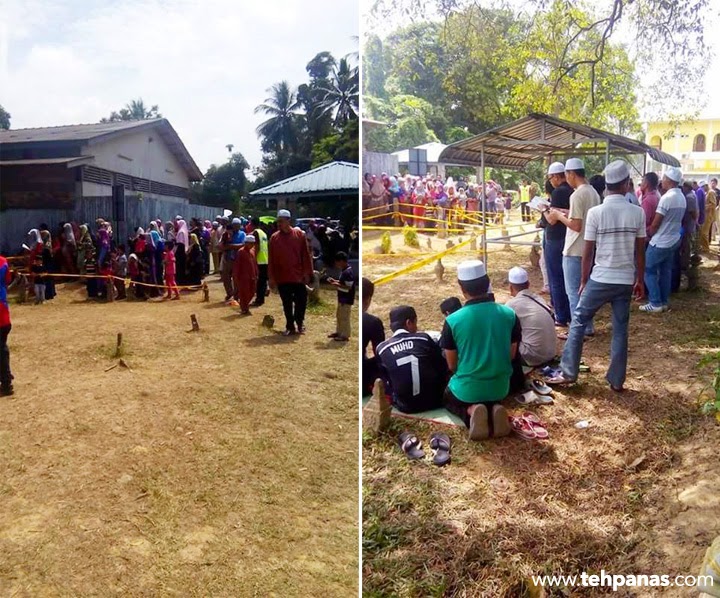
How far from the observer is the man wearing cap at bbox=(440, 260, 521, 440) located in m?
1.60

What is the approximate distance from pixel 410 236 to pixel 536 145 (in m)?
0.58

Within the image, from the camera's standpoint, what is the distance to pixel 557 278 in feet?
7.39

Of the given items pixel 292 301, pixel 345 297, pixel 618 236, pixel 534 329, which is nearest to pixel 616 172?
pixel 618 236

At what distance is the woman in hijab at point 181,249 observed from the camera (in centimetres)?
330

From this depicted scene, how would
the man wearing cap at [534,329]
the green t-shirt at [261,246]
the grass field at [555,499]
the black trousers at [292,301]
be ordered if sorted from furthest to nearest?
the green t-shirt at [261,246]
the black trousers at [292,301]
the man wearing cap at [534,329]
the grass field at [555,499]

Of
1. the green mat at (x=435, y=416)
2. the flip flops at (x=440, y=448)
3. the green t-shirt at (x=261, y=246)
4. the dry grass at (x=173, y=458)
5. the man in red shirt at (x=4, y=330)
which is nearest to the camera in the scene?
the flip flops at (x=440, y=448)

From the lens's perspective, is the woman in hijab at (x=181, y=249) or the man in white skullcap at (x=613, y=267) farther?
the woman in hijab at (x=181, y=249)

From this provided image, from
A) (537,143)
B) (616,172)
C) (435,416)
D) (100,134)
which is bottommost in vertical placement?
(435,416)

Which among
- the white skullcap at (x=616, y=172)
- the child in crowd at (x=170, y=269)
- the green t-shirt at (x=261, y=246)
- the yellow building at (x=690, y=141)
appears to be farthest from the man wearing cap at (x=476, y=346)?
the green t-shirt at (x=261, y=246)

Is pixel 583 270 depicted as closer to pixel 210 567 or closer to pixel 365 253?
pixel 365 253

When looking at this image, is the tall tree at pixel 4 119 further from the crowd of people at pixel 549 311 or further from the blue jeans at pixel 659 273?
the blue jeans at pixel 659 273

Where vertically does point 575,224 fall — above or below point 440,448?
above

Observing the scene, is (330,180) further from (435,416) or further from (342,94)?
(435,416)

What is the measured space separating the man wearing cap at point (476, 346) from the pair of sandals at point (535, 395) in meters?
0.09
